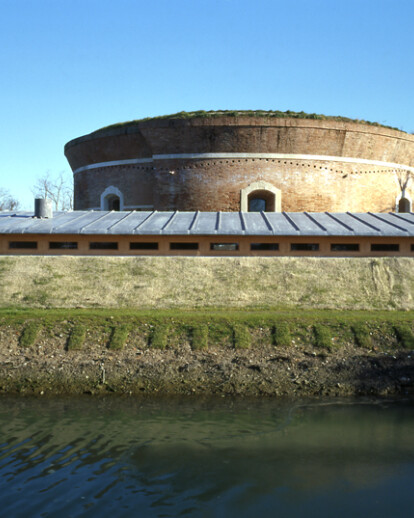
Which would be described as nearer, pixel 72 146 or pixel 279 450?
pixel 279 450

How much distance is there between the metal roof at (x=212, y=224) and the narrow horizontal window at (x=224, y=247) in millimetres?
463

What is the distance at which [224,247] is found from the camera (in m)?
16.5

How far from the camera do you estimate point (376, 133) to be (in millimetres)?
22859

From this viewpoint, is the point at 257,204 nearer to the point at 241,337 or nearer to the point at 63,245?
the point at 63,245

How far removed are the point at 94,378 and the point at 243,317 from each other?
4.04 m

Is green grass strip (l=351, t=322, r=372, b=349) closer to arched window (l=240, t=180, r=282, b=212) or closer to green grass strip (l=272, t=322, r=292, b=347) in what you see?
green grass strip (l=272, t=322, r=292, b=347)

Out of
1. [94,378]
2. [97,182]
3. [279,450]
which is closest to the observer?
[279,450]

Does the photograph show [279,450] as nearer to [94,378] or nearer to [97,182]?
[94,378]

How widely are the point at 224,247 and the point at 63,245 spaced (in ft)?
16.6

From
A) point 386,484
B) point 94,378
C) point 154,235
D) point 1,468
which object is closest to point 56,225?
point 154,235

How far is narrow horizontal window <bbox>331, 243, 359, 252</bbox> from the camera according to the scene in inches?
647

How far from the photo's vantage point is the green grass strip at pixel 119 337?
12.7 meters

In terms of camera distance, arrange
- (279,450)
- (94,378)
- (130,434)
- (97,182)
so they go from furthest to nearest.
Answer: (97,182) → (94,378) → (130,434) → (279,450)

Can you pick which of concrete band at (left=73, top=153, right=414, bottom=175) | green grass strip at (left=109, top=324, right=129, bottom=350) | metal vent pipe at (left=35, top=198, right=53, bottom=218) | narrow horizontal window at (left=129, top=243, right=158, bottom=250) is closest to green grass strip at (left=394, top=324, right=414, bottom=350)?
green grass strip at (left=109, top=324, right=129, bottom=350)
